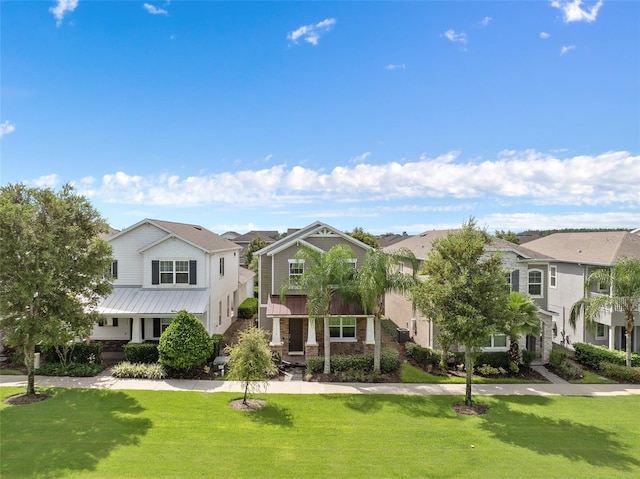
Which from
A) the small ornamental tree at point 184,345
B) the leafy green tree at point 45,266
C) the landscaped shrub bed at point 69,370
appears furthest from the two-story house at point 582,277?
the landscaped shrub bed at point 69,370

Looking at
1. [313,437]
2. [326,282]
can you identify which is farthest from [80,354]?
[313,437]

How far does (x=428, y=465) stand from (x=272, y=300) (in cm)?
1390

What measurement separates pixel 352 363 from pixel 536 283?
44.1 feet

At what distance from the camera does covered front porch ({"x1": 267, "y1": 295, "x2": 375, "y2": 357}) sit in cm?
2170

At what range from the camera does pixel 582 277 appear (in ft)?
84.8

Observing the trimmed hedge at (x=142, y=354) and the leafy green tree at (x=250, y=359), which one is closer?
the leafy green tree at (x=250, y=359)

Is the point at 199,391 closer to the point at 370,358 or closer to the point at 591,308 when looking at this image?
the point at 370,358

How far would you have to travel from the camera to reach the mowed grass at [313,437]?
10781 millimetres

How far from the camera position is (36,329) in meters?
15.4

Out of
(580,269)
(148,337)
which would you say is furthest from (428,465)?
(580,269)

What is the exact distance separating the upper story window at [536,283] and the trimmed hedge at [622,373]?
5.30 metres

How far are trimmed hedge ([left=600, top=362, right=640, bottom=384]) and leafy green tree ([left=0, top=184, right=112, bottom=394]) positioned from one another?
26259 millimetres

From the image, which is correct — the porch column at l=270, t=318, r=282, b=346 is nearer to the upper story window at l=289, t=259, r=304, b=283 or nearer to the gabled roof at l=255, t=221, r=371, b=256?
the upper story window at l=289, t=259, r=304, b=283

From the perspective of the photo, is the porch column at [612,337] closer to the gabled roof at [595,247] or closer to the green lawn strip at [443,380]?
the gabled roof at [595,247]
